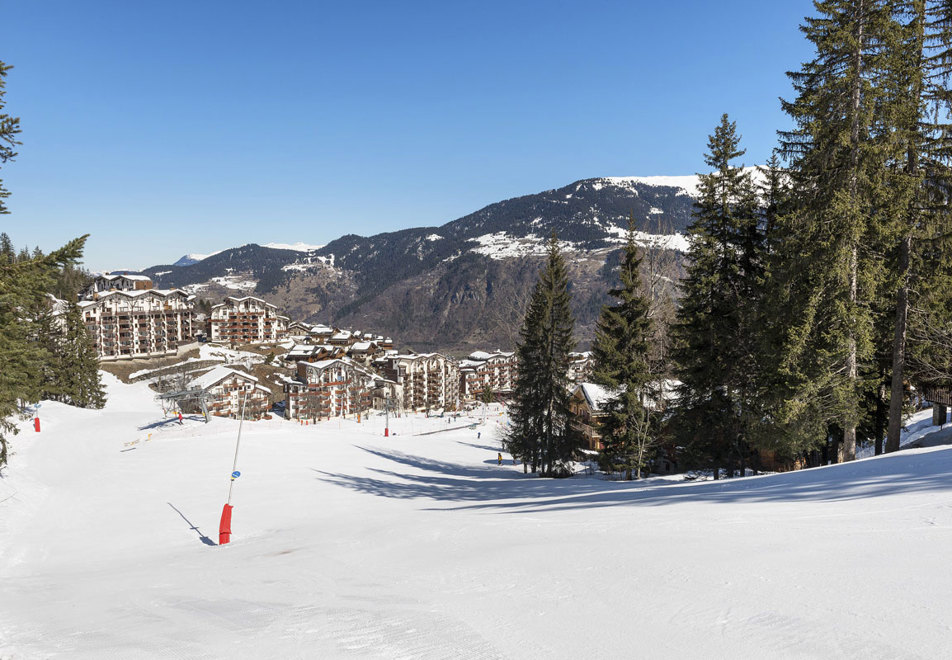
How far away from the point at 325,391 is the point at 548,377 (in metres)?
72.1

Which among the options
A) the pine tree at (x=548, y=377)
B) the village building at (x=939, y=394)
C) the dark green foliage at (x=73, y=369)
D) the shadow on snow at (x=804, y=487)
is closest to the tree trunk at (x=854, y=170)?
the shadow on snow at (x=804, y=487)

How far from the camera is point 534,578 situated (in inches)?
266

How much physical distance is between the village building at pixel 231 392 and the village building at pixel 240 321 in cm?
5433

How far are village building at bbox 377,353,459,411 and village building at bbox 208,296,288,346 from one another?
40.0 metres

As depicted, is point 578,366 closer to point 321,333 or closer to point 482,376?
point 482,376

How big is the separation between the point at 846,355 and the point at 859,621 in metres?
15.6

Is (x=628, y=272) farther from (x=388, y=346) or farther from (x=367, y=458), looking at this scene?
(x=388, y=346)

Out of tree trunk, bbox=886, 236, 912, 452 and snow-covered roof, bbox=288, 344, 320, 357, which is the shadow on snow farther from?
snow-covered roof, bbox=288, 344, 320, 357

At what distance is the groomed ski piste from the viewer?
4637mm

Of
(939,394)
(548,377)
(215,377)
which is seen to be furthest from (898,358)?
(215,377)

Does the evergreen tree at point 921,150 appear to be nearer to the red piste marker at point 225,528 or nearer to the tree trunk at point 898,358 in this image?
the tree trunk at point 898,358

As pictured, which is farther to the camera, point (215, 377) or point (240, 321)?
point (240, 321)

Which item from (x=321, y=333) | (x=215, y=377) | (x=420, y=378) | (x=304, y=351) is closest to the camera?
(x=215, y=377)

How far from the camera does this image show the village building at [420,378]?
428ft
